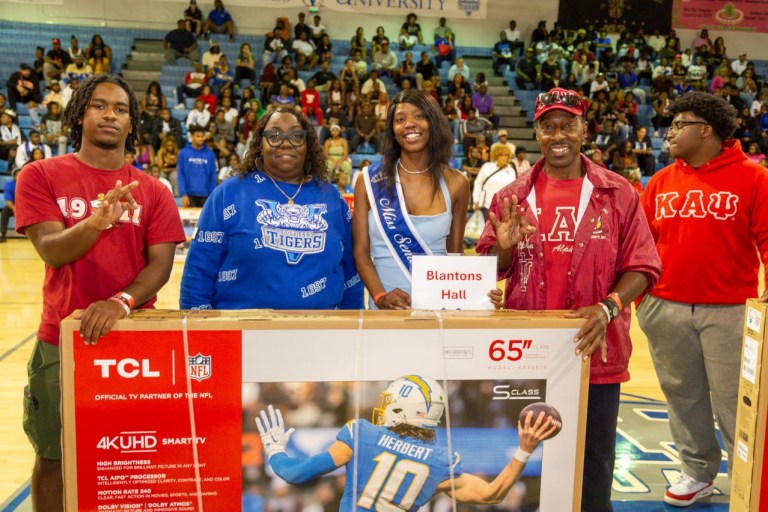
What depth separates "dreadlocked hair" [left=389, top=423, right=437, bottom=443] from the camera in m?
1.96

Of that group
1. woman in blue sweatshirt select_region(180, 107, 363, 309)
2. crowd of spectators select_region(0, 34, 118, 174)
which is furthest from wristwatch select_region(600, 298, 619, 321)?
crowd of spectators select_region(0, 34, 118, 174)

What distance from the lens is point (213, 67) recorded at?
14.8 meters

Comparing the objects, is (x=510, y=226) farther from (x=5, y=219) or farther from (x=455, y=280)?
(x=5, y=219)

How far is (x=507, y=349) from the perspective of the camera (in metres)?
1.97

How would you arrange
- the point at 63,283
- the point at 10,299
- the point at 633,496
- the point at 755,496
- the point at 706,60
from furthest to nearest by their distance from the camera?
the point at 706,60, the point at 10,299, the point at 633,496, the point at 63,283, the point at 755,496

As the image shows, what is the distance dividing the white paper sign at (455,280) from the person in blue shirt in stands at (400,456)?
0.29 m

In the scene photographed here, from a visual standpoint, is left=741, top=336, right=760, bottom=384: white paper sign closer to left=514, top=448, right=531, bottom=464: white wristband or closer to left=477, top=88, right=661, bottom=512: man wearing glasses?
left=477, top=88, right=661, bottom=512: man wearing glasses

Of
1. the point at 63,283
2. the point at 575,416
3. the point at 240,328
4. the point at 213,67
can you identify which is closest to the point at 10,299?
the point at 63,283

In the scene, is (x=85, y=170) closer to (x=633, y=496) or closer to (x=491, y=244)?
(x=491, y=244)

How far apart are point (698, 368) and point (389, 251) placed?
1522mm

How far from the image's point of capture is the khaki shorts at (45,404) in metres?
2.25

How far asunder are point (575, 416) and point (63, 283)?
1.65 metres

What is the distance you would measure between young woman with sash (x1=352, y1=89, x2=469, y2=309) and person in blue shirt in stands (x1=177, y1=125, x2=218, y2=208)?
7.53 meters

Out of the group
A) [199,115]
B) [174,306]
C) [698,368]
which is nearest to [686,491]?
[698,368]
